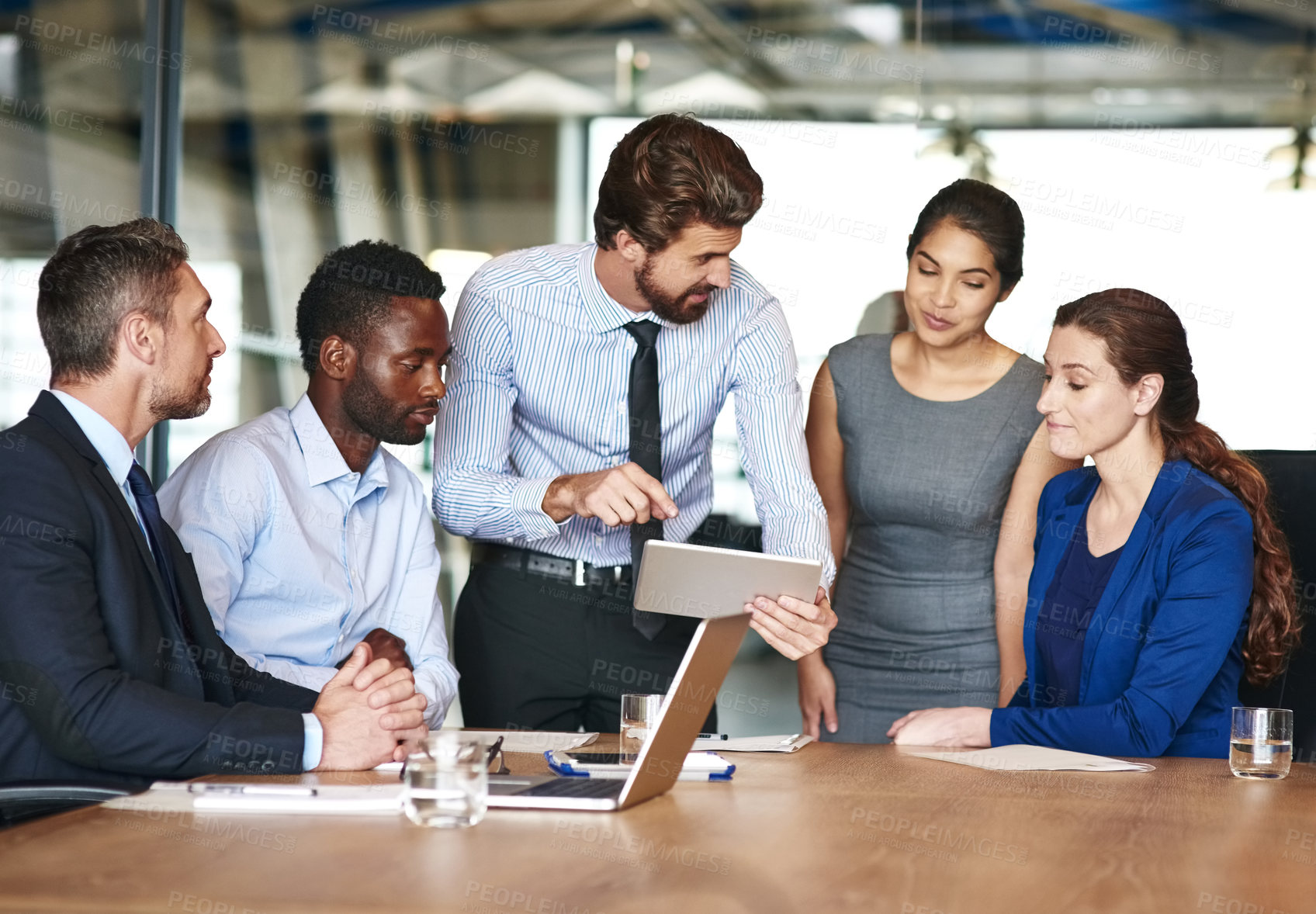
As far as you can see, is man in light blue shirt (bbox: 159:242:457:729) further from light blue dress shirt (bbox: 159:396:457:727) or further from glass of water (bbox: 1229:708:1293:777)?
glass of water (bbox: 1229:708:1293:777)

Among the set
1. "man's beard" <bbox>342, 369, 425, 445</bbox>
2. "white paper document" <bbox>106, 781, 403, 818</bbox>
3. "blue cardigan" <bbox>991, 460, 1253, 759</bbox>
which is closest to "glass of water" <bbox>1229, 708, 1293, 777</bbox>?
"blue cardigan" <bbox>991, 460, 1253, 759</bbox>

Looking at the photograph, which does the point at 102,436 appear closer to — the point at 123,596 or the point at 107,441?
the point at 107,441

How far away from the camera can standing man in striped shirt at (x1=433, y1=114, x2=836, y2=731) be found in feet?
8.55

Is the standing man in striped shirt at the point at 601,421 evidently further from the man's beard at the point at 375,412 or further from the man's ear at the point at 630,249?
the man's beard at the point at 375,412

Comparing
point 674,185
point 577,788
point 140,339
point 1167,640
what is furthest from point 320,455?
point 1167,640

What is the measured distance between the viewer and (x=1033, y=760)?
6.57 feet

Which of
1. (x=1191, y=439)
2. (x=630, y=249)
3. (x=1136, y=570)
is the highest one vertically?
(x=630, y=249)

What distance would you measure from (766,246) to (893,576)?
170 cm

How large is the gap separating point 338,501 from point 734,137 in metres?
2.41

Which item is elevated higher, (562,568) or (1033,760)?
(562,568)

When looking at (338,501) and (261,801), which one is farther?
(338,501)

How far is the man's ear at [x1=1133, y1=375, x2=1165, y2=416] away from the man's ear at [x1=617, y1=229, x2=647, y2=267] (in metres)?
1.00

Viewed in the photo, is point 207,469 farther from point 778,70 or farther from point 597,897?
point 778,70

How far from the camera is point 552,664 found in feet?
8.83
